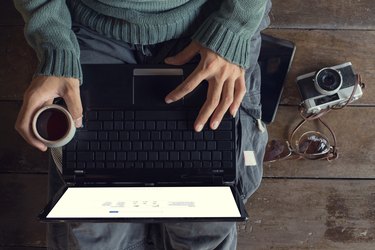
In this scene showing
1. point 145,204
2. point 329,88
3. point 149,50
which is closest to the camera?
point 145,204

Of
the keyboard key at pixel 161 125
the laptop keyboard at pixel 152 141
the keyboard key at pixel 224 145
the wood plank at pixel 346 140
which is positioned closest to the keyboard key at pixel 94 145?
the laptop keyboard at pixel 152 141

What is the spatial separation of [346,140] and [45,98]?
2.27 ft

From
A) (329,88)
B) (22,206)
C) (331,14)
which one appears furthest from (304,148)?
(22,206)

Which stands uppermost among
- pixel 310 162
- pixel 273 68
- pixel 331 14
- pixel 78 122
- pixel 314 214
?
pixel 331 14

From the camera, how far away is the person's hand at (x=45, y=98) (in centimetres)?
78

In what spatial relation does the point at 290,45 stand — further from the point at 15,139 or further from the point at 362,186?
the point at 15,139

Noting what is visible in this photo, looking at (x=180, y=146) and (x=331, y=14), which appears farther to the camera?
(x=331, y=14)

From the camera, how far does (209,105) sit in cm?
80

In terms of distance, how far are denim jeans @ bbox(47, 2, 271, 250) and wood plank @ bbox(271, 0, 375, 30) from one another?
186 millimetres

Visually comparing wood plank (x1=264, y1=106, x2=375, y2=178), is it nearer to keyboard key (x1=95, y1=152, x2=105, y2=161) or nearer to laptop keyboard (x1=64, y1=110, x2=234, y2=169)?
laptop keyboard (x1=64, y1=110, x2=234, y2=169)

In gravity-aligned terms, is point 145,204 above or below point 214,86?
below

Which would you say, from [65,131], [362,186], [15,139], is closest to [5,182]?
[15,139]

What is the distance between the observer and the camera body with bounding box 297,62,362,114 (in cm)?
105

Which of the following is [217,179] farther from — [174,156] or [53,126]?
[53,126]
